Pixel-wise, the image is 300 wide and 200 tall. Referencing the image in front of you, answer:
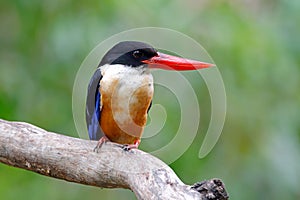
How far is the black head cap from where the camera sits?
8.48 ft

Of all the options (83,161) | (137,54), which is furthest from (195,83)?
(83,161)

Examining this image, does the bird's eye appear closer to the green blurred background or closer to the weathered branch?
the weathered branch

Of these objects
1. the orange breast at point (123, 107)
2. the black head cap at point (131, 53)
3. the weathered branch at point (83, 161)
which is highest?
the black head cap at point (131, 53)

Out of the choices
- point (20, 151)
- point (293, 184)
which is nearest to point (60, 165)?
point (20, 151)

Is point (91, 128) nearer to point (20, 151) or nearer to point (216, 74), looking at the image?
point (20, 151)

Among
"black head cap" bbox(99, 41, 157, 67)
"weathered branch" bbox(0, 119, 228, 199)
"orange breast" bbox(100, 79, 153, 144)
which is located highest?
"black head cap" bbox(99, 41, 157, 67)

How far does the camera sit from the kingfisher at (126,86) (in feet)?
8.47

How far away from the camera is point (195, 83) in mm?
3260

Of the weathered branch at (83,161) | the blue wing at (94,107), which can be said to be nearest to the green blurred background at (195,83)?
the blue wing at (94,107)

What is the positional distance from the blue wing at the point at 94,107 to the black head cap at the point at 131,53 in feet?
0.29

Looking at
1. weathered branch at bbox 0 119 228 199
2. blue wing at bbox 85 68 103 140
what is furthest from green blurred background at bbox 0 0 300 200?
weathered branch at bbox 0 119 228 199

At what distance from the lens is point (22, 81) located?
135 inches

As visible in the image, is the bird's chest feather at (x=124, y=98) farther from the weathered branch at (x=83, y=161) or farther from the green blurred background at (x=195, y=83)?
the green blurred background at (x=195, y=83)

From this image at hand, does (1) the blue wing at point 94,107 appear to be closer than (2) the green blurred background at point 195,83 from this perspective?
Yes
